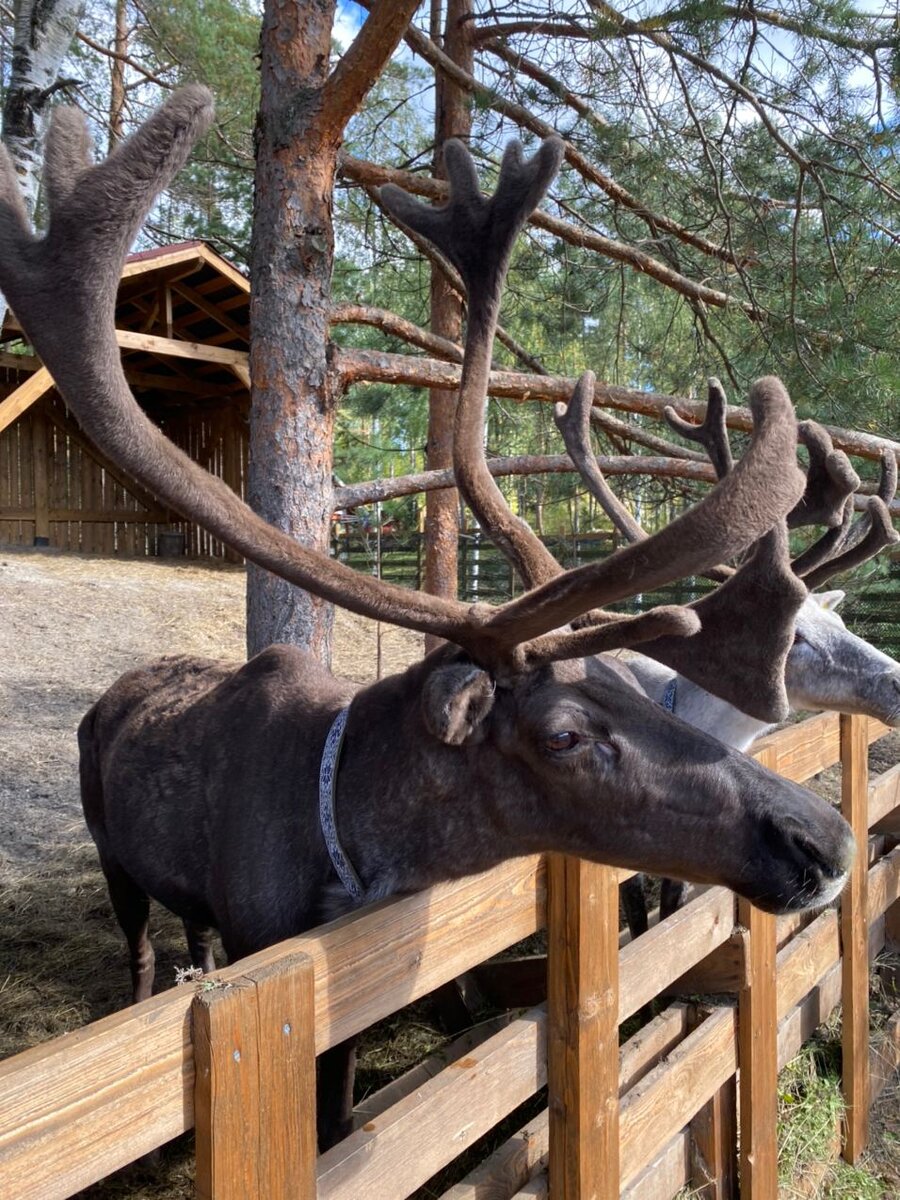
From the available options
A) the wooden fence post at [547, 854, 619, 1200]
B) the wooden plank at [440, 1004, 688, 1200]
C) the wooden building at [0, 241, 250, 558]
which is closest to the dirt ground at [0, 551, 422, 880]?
the wooden building at [0, 241, 250, 558]

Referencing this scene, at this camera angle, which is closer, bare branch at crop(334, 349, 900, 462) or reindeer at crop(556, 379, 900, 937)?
reindeer at crop(556, 379, 900, 937)

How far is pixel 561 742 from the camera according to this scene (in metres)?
1.91

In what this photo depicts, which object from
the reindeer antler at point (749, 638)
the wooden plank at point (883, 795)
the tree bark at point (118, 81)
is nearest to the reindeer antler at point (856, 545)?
the wooden plank at point (883, 795)

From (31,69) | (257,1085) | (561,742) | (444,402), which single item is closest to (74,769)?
(444,402)

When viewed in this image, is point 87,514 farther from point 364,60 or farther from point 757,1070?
point 757,1070

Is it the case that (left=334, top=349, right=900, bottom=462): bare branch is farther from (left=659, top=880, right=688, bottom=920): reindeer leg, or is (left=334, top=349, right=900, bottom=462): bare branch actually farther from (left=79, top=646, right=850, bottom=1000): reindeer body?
(left=659, top=880, right=688, bottom=920): reindeer leg

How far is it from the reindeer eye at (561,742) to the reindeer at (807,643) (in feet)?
4.28

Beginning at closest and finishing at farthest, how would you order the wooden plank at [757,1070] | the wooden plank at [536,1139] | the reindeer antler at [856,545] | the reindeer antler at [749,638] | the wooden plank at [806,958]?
the reindeer antler at [749,638]
the wooden plank at [536,1139]
the wooden plank at [757,1070]
the reindeer antler at [856,545]
the wooden plank at [806,958]

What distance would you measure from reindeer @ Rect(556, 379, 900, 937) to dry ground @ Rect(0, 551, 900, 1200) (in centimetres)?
161

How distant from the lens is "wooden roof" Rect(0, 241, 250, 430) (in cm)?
1220

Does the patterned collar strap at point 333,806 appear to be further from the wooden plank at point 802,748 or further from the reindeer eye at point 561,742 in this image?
the wooden plank at point 802,748

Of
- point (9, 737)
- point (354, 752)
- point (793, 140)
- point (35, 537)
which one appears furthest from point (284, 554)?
point (35, 537)

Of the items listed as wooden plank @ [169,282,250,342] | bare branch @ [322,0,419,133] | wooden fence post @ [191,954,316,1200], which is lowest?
wooden fence post @ [191,954,316,1200]

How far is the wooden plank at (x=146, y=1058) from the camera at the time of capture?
108 centimetres
